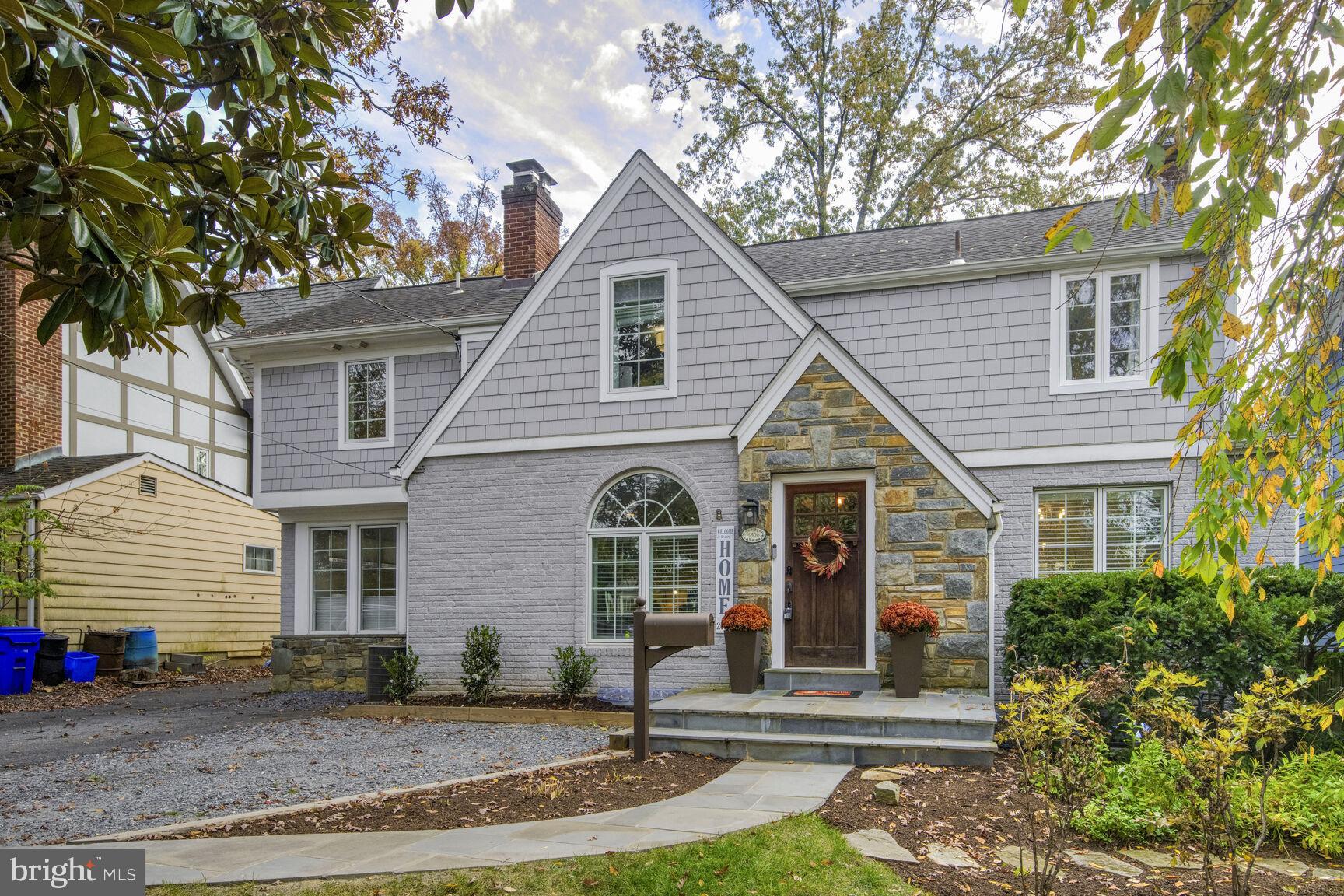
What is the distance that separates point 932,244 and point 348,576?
9.55m

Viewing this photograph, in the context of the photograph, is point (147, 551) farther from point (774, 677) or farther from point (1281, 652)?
point (1281, 652)

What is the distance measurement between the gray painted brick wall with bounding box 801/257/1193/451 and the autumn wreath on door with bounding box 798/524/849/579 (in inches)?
78.5

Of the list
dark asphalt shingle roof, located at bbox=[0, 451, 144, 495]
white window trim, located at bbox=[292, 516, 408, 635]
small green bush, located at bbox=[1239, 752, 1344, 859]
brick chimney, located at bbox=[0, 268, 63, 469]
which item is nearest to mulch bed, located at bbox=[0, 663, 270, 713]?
white window trim, located at bbox=[292, 516, 408, 635]

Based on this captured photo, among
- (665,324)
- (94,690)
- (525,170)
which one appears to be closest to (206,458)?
(94,690)

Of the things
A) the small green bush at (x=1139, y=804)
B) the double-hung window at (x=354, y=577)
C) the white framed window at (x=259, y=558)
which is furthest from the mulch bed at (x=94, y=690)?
the small green bush at (x=1139, y=804)

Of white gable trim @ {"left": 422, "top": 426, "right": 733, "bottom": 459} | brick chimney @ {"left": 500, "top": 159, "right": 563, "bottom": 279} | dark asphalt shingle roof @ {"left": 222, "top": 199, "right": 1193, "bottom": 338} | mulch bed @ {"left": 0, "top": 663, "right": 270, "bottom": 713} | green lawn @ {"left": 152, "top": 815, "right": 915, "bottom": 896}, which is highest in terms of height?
brick chimney @ {"left": 500, "top": 159, "right": 563, "bottom": 279}

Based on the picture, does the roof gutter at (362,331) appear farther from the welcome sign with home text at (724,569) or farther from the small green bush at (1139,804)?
the small green bush at (1139,804)

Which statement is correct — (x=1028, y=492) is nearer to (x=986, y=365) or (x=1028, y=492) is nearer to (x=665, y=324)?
(x=986, y=365)

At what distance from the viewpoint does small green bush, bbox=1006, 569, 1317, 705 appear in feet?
23.2

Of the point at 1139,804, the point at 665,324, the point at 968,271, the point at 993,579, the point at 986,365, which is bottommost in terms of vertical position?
the point at 1139,804

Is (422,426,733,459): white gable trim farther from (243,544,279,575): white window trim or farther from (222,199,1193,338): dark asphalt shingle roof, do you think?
(243,544,279,575): white window trim

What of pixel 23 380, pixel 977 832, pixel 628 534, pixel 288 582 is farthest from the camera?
pixel 23 380

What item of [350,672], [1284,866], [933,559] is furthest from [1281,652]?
[350,672]
